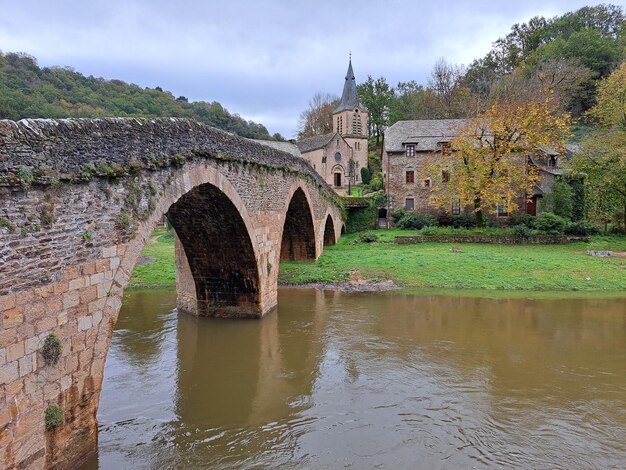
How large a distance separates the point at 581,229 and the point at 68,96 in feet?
143

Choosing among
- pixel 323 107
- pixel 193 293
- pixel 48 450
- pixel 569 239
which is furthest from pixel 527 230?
pixel 323 107

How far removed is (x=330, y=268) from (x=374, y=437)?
1346cm

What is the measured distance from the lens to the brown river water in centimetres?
675

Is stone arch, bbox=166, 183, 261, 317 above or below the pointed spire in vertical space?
below

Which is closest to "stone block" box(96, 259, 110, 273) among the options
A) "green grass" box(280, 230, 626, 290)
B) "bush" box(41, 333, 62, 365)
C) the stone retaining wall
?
"bush" box(41, 333, 62, 365)

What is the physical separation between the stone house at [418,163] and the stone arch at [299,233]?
14231 mm

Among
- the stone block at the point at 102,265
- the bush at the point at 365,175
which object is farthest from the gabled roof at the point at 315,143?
the stone block at the point at 102,265

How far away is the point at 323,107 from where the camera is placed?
6500 cm

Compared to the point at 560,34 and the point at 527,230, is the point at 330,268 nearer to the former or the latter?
the point at 527,230

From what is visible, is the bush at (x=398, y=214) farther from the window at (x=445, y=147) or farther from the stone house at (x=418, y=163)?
the window at (x=445, y=147)

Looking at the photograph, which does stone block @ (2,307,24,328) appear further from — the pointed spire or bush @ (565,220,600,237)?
the pointed spire

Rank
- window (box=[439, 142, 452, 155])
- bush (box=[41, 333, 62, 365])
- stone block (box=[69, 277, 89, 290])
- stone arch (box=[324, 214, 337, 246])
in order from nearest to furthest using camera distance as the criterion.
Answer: bush (box=[41, 333, 62, 365]) → stone block (box=[69, 277, 89, 290]) → stone arch (box=[324, 214, 337, 246]) → window (box=[439, 142, 452, 155])

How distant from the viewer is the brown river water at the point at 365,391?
6.75 m

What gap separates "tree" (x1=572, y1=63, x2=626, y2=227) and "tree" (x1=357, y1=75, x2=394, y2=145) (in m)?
32.4
